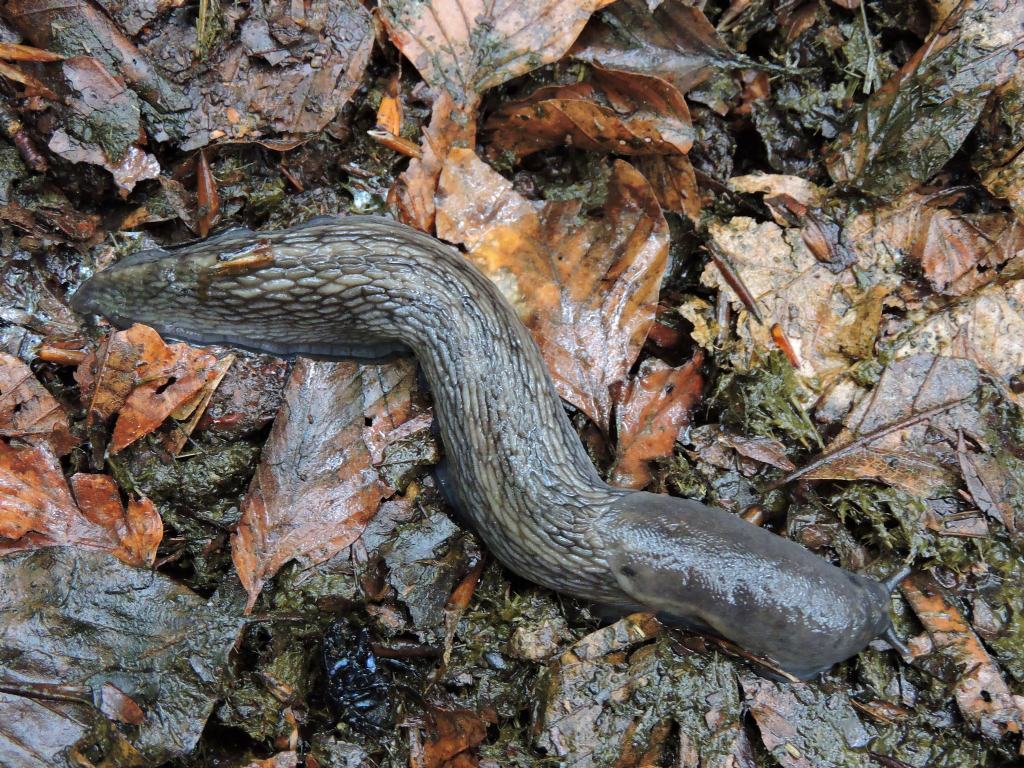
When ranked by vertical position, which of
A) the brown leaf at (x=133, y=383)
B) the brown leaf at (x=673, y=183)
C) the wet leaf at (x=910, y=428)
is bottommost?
the wet leaf at (x=910, y=428)

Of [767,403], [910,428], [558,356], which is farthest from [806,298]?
[558,356]

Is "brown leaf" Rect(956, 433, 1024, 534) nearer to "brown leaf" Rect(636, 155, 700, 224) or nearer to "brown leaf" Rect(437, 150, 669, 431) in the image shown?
"brown leaf" Rect(437, 150, 669, 431)

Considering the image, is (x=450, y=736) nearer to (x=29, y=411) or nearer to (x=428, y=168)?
(x=29, y=411)

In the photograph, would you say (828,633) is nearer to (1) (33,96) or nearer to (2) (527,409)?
(2) (527,409)

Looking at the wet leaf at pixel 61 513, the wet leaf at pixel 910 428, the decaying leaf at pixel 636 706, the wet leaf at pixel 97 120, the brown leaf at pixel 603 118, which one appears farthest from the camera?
the brown leaf at pixel 603 118

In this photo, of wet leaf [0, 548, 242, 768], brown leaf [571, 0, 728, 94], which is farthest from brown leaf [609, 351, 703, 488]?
wet leaf [0, 548, 242, 768]

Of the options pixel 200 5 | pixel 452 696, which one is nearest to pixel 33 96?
pixel 200 5

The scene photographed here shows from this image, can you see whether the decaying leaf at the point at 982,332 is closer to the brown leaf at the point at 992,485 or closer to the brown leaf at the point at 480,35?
the brown leaf at the point at 992,485

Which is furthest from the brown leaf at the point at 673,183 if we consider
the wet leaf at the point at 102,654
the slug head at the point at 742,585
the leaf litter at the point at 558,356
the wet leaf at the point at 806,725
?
the wet leaf at the point at 102,654
